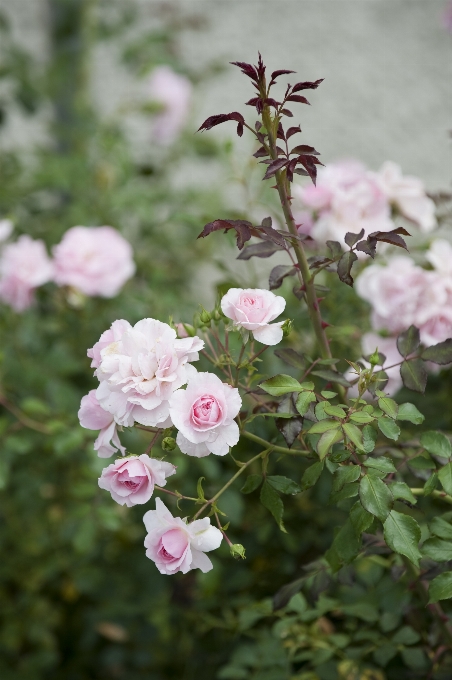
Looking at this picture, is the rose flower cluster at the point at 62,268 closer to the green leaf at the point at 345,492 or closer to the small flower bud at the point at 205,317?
the small flower bud at the point at 205,317

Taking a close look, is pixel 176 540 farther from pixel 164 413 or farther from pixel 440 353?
pixel 440 353

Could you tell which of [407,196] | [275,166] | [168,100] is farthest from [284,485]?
[168,100]

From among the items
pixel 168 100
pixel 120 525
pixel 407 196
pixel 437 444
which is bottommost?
pixel 120 525

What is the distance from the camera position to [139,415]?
52cm

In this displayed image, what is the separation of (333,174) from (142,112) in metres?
1.09

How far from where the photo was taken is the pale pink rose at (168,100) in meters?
1.99

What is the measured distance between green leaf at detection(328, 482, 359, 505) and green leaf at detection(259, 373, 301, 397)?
9 cm

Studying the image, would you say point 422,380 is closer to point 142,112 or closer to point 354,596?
point 354,596

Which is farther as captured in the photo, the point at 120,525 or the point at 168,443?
the point at 120,525

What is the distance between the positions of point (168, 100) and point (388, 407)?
5.35ft

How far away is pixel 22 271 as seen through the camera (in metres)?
1.19

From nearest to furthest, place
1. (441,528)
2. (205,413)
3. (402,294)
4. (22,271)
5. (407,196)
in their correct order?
(205,413) < (441,528) < (402,294) < (407,196) < (22,271)

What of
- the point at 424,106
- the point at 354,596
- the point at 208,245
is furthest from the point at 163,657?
the point at 424,106

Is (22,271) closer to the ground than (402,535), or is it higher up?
higher up
